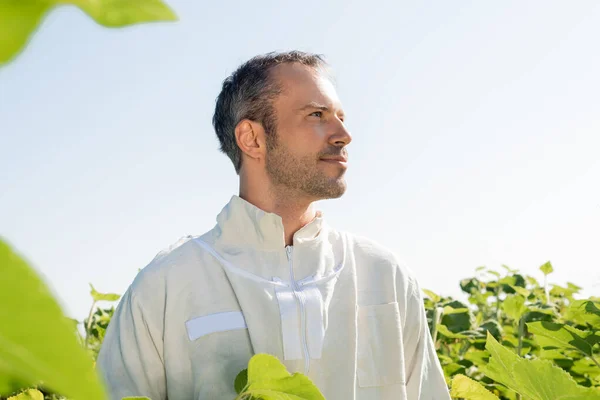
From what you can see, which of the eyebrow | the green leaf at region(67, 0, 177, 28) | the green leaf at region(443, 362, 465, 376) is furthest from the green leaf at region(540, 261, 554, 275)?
the green leaf at region(67, 0, 177, 28)

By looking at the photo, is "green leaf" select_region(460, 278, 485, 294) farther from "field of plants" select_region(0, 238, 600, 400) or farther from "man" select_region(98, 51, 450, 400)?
"man" select_region(98, 51, 450, 400)

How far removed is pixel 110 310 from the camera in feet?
9.45

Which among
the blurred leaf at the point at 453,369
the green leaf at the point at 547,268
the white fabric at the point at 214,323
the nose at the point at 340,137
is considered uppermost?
the nose at the point at 340,137

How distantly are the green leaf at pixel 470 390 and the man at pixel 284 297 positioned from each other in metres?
0.57

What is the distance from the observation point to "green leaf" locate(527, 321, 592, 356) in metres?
1.53

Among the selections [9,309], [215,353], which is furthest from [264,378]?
[215,353]

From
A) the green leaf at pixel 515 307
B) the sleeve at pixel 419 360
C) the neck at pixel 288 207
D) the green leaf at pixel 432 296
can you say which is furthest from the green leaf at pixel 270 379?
the green leaf at pixel 432 296

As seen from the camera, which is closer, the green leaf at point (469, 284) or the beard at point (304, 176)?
the beard at point (304, 176)

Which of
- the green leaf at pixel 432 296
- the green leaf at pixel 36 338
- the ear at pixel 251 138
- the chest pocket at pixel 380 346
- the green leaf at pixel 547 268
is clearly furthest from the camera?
the green leaf at pixel 547 268

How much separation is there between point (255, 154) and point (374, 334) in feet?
2.44

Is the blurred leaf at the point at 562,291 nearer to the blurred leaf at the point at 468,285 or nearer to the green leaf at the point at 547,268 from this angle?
the green leaf at the point at 547,268

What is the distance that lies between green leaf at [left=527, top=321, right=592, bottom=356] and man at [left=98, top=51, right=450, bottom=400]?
1.62 feet

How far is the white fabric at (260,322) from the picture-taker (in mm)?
1794

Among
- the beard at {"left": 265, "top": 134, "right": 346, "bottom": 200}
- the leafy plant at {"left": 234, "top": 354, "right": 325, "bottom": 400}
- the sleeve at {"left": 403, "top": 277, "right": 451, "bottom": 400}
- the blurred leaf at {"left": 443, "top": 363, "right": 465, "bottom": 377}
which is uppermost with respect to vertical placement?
the beard at {"left": 265, "top": 134, "right": 346, "bottom": 200}
